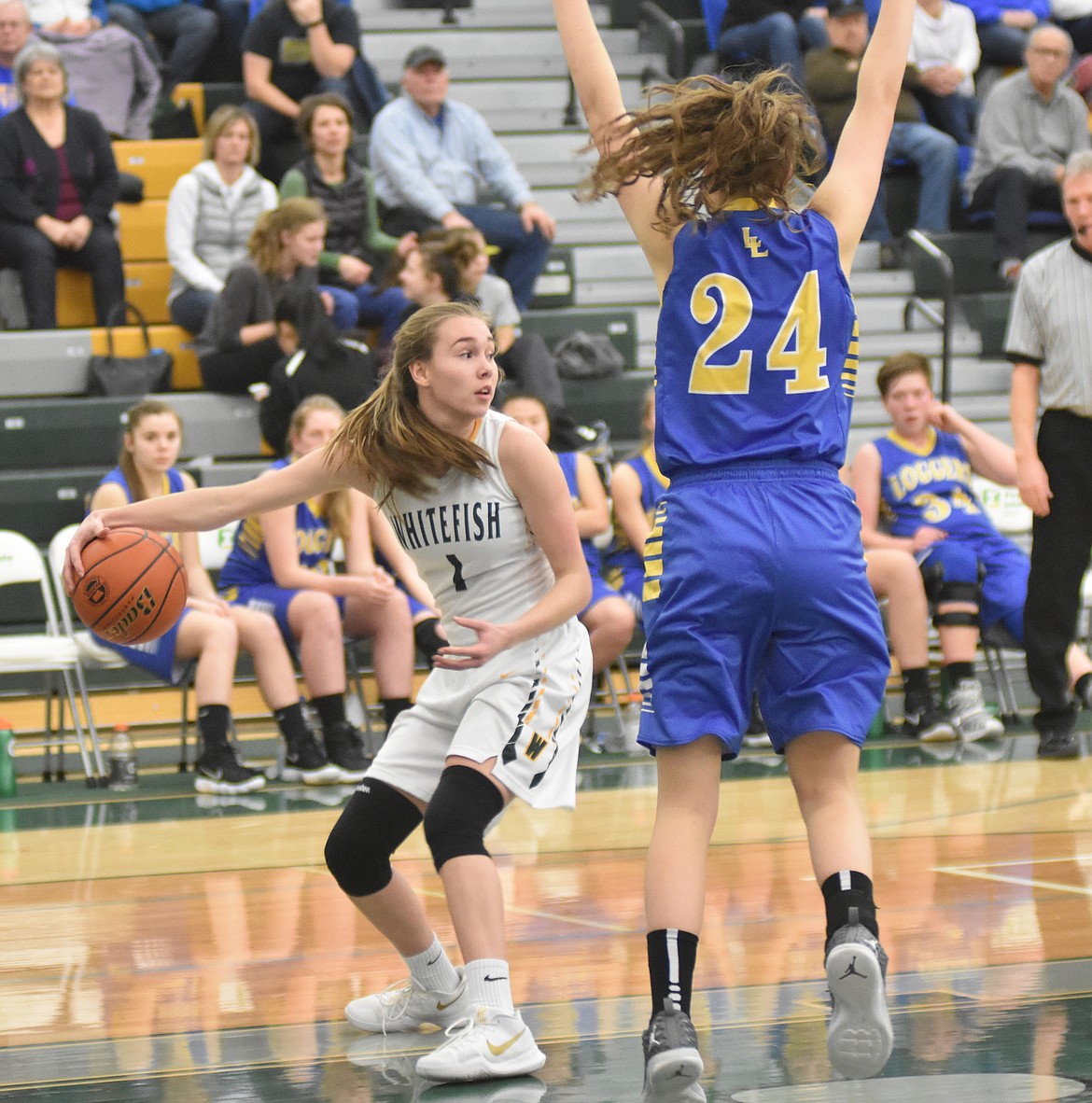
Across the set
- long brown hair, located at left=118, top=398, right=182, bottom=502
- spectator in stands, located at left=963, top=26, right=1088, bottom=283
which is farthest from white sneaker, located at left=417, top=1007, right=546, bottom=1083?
spectator in stands, located at left=963, top=26, right=1088, bottom=283

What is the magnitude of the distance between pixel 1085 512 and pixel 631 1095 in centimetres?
434

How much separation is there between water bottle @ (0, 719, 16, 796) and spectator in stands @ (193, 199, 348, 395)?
2.45 metres

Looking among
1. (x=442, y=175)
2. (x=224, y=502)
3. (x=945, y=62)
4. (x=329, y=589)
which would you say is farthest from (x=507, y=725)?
(x=945, y=62)

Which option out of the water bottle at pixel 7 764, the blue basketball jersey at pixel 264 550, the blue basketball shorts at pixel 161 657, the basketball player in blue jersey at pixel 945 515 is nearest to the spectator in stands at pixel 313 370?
the blue basketball jersey at pixel 264 550

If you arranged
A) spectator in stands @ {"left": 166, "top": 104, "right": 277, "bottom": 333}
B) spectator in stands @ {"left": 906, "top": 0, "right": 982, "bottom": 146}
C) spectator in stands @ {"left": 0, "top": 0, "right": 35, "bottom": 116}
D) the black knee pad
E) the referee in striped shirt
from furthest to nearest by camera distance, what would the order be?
spectator in stands @ {"left": 906, "top": 0, "right": 982, "bottom": 146} < spectator in stands @ {"left": 0, "top": 0, "right": 35, "bottom": 116} < spectator in stands @ {"left": 166, "top": 104, "right": 277, "bottom": 333} < the referee in striped shirt < the black knee pad

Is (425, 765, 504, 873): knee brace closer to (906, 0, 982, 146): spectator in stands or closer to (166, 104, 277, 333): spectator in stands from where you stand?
(166, 104, 277, 333): spectator in stands

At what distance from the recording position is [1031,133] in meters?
10.6

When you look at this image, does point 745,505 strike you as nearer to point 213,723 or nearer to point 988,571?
point 213,723

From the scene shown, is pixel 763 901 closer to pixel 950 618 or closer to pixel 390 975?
pixel 390 975

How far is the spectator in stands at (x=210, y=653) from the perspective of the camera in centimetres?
665

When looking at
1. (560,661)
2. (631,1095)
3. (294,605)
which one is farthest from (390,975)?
(294,605)

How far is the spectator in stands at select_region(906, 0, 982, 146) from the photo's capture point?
11.1 m

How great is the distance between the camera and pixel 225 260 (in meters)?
9.23

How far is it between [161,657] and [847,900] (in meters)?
4.58
